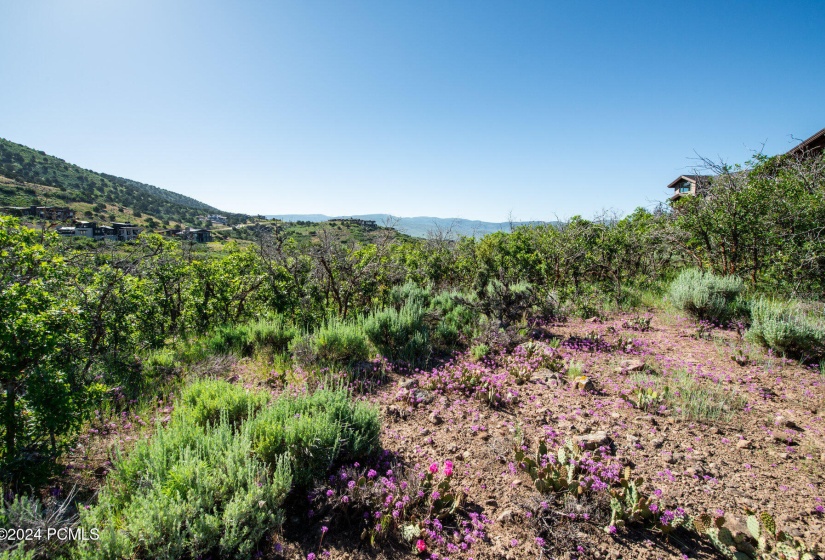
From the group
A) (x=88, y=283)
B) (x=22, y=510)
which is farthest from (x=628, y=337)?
(x=88, y=283)

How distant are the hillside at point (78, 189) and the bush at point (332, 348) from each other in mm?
A: 62011

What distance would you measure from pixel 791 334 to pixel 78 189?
96064 millimetres

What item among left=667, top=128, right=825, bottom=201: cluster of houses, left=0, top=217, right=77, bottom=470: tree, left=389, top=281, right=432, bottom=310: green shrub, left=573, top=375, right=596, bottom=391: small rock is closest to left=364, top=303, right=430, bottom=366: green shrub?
left=389, top=281, right=432, bottom=310: green shrub

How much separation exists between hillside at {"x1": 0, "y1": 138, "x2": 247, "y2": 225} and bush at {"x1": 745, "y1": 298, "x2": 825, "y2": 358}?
67.4 meters

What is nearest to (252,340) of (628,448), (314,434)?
(314,434)

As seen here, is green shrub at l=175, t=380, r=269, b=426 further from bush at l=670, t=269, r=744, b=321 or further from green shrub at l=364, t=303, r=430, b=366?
bush at l=670, t=269, r=744, b=321

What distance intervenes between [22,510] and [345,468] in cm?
186

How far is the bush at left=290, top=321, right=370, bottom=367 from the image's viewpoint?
4.96m

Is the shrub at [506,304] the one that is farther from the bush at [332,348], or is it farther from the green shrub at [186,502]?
the green shrub at [186,502]

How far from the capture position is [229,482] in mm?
2238

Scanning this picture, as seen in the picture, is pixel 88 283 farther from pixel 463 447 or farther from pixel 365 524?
pixel 463 447

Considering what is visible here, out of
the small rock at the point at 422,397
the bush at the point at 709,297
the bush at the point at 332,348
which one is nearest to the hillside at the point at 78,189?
the bush at the point at 332,348

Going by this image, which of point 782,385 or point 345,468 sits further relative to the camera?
point 782,385

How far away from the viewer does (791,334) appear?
486 cm
